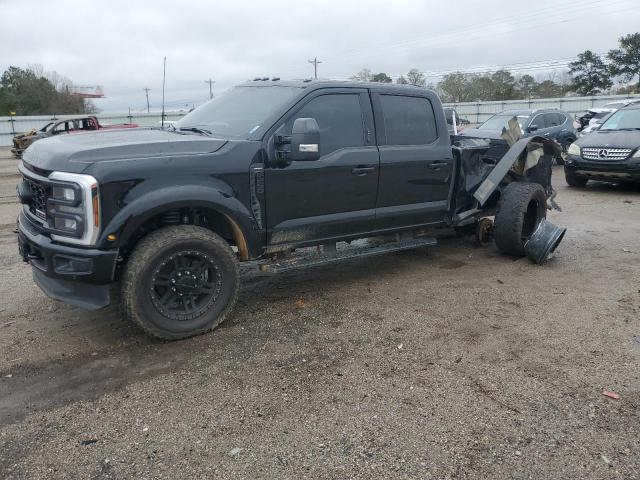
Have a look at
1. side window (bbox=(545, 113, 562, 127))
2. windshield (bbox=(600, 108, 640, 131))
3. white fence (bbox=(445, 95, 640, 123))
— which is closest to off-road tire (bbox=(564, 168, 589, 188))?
windshield (bbox=(600, 108, 640, 131))

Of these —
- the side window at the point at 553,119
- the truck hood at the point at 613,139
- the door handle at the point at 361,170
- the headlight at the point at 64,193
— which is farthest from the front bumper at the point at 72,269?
the side window at the point at 553,119

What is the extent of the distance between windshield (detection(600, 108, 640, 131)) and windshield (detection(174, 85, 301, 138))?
9.42 metres

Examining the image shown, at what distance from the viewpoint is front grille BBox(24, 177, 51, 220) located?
392 centimetres

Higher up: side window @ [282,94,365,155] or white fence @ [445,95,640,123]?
white fence @ [445,95,640,123]

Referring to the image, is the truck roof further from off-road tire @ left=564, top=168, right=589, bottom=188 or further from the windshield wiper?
off-road tire @ left=564, top=168, right=589, bottom=188

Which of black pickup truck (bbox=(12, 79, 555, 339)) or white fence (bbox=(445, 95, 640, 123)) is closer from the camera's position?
black pickup truck (bbox=(12, 79, 555, 339))

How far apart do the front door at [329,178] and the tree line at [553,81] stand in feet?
155

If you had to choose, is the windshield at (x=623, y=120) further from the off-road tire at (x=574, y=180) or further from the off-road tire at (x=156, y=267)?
the off-road tire at (x=156, y=267)

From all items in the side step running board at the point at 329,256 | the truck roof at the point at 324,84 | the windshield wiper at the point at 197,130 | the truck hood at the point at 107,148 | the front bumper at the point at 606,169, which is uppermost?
the truck roof at the point at 324,84

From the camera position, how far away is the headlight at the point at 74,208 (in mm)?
3674

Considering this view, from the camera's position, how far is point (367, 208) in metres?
5.20

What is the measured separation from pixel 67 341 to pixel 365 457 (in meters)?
2.64

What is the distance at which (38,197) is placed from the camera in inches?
161

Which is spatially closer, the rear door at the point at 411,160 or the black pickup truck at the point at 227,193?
the black pickup truck at the point at 227,193
